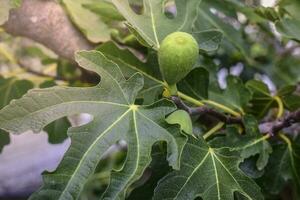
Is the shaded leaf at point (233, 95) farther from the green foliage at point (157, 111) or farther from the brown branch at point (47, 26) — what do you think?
the brown branch at point (47, 26)

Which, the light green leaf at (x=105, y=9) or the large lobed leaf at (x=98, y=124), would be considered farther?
the light green leaf at (x=105, y=9)

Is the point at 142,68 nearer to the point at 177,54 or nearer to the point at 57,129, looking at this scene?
the point at 177,54

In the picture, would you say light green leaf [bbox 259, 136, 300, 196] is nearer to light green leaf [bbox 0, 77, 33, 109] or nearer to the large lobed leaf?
the large lobed leaf

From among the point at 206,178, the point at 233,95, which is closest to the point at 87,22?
the point at 233,95

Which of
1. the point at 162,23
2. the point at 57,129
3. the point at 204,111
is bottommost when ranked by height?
the point at 57,129

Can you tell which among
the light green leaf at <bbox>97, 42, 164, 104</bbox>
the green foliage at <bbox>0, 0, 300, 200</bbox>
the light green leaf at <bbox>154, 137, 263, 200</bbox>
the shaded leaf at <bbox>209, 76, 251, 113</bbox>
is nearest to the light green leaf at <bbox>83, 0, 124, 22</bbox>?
the green foliage at <bbox>0, 0, 300, 200</bbox>

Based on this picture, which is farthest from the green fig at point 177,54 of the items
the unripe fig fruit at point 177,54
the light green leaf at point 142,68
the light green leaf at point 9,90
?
the light green leaf at point 9,90
